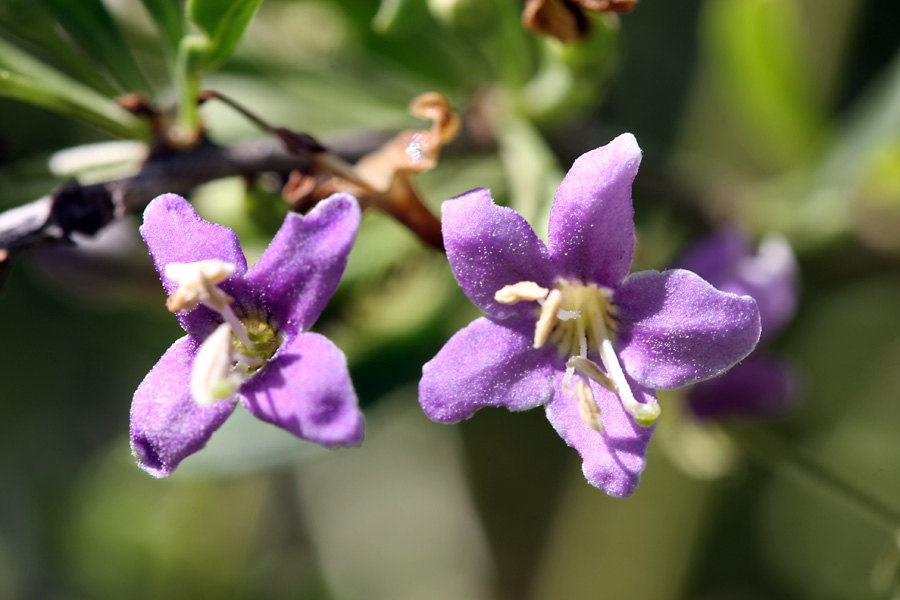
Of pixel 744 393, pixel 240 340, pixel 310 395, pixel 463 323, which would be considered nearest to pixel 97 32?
pixel 240 340

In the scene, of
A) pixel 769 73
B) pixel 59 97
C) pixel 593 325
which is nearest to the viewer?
pixel 593 325

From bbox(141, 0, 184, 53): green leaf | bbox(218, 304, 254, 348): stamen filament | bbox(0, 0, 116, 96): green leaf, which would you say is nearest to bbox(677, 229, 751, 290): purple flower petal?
bbox(218, 304, 254, 348): stamen filament

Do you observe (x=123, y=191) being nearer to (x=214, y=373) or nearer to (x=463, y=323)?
(x=214, y=373)

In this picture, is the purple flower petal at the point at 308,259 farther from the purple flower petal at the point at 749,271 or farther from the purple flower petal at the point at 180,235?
the purple flower petal at the point at 749,271

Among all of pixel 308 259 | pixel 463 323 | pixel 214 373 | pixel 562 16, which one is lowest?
pixel 463 323

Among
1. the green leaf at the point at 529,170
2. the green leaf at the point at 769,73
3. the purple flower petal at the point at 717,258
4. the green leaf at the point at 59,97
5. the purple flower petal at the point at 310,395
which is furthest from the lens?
the green leaf at the point at 769,73

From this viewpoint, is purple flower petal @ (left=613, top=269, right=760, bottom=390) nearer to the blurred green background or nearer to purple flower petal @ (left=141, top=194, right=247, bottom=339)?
the blurred green background

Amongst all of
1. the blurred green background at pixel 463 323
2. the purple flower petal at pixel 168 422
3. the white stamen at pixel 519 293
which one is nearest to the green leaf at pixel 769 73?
the blurred green background at pixel 463 323
